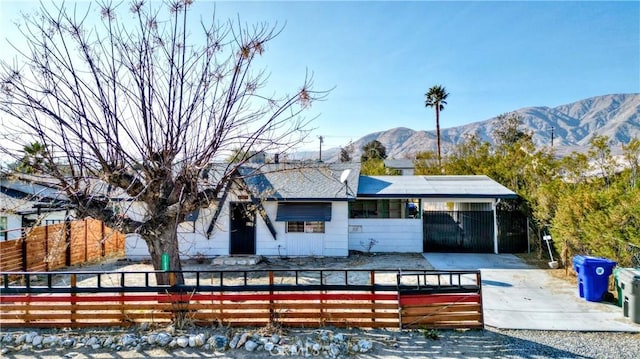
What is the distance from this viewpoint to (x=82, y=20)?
5961 millimetres

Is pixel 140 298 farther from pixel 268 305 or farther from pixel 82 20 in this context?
pixel 82 20

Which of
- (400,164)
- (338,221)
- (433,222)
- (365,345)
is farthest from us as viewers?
(400,164)

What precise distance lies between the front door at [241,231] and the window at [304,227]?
165 cm

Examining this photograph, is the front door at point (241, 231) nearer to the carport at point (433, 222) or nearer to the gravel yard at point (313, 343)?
the carport at point (433, 222)

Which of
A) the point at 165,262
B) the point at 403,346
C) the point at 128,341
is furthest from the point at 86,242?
the point at 403,346

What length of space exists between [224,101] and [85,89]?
2599 millimetres

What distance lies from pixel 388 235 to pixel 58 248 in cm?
1193

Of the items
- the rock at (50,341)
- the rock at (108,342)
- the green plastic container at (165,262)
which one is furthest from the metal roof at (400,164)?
the rock at (50,341)

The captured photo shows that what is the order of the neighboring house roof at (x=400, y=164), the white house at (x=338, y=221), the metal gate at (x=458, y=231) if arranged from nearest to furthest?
1. the white house at (x=338, y=221)
2. the metal gate at (x=458, y=231)
3. the neighboring house roof at (x=400, y=164)

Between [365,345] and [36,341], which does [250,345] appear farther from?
[36,341]

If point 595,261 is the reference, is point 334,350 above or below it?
below

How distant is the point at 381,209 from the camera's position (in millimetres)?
14578

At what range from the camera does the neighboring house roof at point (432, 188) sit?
13.5 m

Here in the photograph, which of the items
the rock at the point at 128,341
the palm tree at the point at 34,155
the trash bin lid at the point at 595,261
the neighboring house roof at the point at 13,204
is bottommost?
the rock at the point at 128,341
